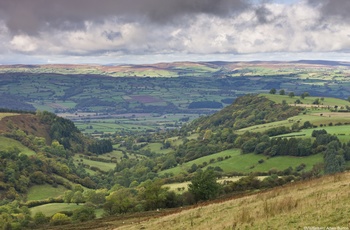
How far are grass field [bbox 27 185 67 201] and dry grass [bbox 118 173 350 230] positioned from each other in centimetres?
12971

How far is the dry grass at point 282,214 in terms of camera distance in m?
Answer: 27.0

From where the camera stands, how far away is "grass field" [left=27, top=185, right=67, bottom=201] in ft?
524

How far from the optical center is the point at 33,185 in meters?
171

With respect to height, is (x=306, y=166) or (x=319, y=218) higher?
(x=319, y=218)

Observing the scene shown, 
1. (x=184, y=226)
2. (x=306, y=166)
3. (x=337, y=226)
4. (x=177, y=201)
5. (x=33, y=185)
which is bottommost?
(x=33, y=185)

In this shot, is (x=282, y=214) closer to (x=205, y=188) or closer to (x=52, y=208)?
(x=205, y=188)

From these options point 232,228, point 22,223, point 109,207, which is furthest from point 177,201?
point 232,228

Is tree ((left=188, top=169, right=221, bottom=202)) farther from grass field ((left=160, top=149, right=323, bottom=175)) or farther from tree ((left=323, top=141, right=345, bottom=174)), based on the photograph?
grass field ((left=160, top=149, right=323, bottom=175))

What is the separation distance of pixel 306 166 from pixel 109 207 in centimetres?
8117

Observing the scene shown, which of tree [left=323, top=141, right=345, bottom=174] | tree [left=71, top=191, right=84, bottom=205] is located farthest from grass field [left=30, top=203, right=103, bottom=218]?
tree [left=323, top=141, right=345, bottom=174]

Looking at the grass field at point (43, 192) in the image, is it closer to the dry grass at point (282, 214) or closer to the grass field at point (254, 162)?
the grass field at point (254, 162)

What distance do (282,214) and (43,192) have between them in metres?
149

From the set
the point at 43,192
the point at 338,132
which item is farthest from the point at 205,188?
the point at 338,132

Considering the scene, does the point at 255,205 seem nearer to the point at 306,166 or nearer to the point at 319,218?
the point at 319,218
